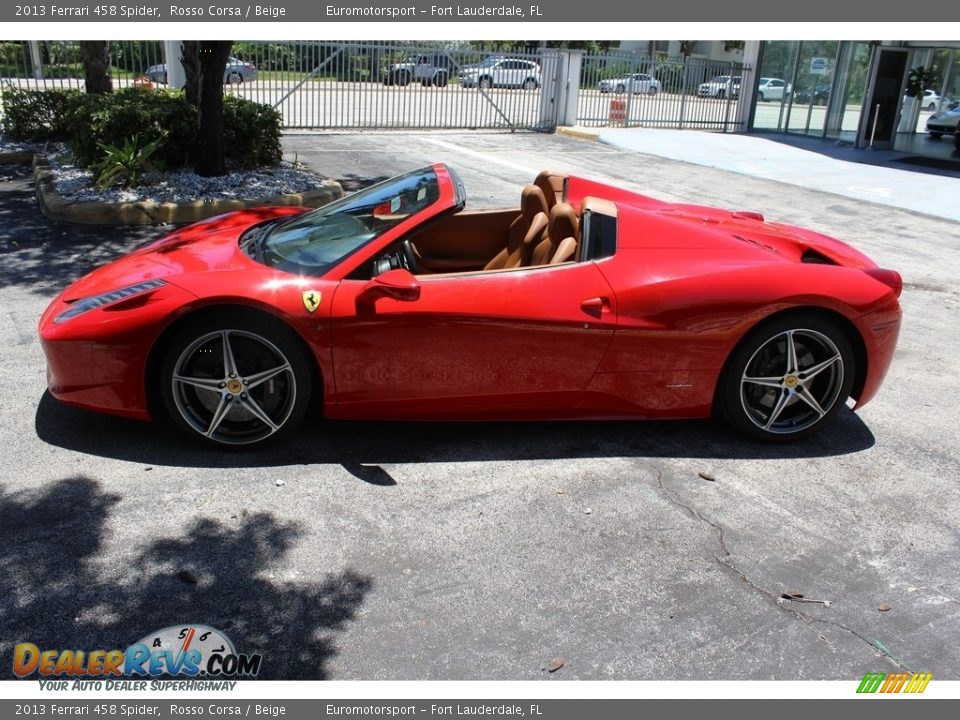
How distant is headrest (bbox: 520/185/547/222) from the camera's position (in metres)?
5.33

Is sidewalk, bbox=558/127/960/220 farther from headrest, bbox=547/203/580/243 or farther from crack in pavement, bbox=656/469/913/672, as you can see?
crack in pavement, bbox=656/469/913/672

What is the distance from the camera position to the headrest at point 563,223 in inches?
188

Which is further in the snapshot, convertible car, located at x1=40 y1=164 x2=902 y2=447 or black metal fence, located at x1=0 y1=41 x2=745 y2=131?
black metal fence, located at x1=0 y1=41 x2=745 y2=131

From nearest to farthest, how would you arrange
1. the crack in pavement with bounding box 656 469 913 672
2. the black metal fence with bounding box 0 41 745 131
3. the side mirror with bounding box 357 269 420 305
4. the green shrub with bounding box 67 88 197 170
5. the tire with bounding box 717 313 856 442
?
the crack in pavement with bounding box 656 469 913 672 < the side mirror with bounding box 357 269 420 305 < the tire with bounding box 717 313 856 442 < the green shrub with bounding box 67 88 197 170 < the black metal fence with bounding box 0 41 745 131

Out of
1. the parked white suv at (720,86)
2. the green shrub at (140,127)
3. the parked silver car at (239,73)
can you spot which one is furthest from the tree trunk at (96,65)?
the parked white suv at (720,86)

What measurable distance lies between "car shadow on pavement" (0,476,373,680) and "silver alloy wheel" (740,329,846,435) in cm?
244

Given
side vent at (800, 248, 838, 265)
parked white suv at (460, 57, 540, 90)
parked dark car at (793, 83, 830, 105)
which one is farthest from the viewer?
parked dark car at (793, 83, 830, 105)

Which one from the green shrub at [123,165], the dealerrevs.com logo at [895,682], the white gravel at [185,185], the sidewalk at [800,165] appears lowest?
the dealerrevs.com logo at [895,682]

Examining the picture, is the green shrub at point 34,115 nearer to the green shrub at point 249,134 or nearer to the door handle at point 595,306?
the green shrub at point 249,134

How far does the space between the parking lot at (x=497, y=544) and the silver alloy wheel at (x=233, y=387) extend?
0.17 metres

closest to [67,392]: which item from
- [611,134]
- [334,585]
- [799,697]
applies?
[334,585]

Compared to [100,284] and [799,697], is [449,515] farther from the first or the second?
[100,284]

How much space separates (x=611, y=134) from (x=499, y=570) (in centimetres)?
1909

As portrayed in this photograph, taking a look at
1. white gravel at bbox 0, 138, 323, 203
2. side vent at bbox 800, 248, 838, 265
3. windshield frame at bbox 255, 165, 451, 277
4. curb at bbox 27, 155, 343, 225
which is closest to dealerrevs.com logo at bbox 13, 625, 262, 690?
windshield frame at bbox 255, 165, 451, 277
